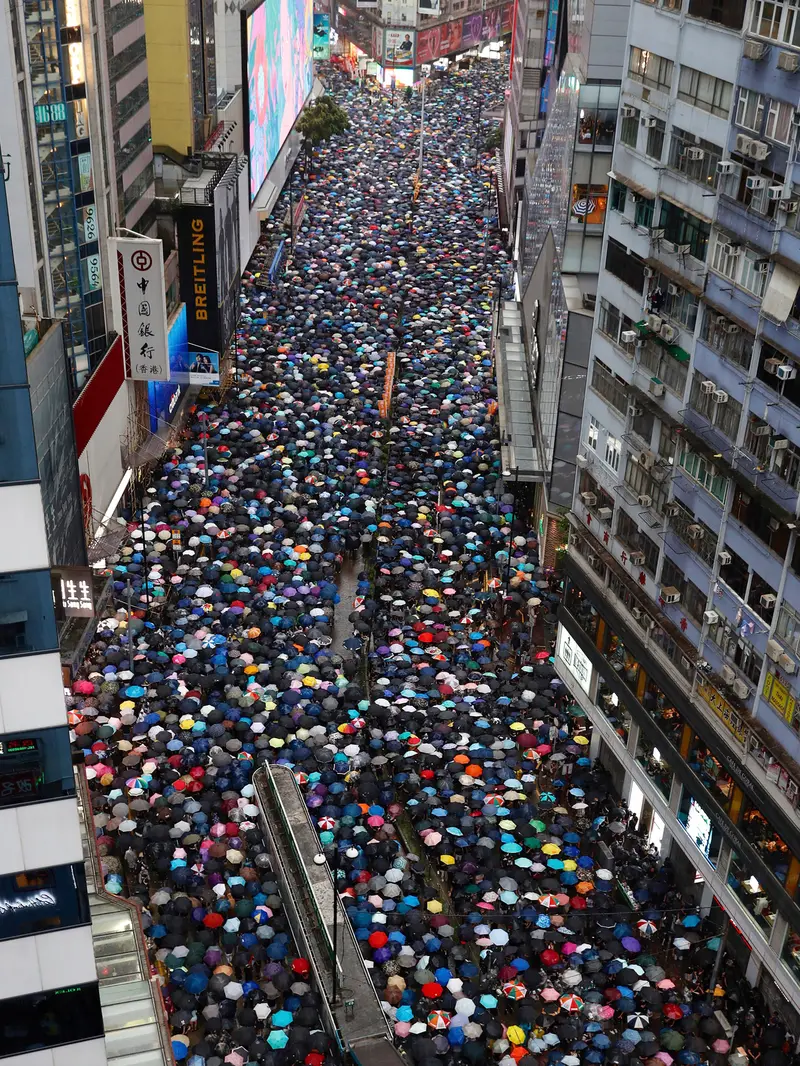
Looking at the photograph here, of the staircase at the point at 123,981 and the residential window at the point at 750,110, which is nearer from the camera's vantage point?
the staircase at the point at 123,981

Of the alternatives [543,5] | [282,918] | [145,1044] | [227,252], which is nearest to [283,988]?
[282,918]

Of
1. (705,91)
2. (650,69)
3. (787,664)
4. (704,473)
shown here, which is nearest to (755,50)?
(705,91)

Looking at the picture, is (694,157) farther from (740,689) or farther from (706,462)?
(740,689)

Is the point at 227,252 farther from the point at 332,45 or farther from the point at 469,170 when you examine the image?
the point at 332,45

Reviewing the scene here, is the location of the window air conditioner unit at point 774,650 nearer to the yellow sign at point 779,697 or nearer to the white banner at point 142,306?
the yellow sign at point 779,697

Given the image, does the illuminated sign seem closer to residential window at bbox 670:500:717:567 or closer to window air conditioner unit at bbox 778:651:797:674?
window air conditioner unit at bbox 778:651:797:674

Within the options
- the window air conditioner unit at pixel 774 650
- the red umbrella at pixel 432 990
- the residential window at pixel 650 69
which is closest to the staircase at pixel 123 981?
the red umbrella at pixel 432 990

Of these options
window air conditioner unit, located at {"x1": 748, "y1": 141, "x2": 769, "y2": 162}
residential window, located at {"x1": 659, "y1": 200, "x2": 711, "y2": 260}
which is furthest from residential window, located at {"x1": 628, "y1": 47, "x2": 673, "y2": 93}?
window air conditioner unit, located at {"x1": 748, "y1": 141, "x2": 769, "y2": 162}
